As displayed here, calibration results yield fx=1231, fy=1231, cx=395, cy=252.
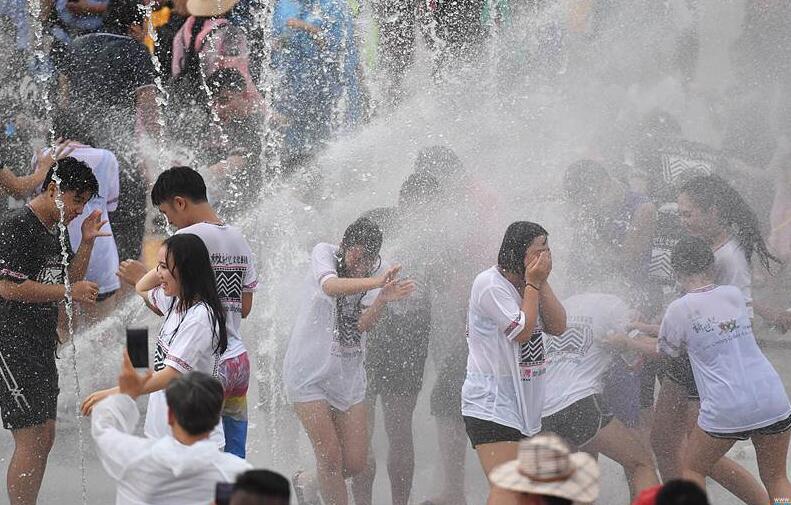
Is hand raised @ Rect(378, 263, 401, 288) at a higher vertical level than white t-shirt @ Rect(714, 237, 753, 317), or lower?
higher

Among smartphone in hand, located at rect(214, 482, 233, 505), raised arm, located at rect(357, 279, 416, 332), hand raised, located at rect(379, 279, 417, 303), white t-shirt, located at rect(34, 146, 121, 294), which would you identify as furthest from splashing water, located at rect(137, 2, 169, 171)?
smartphone in hand, located at rect(214, 482, 233, 505)

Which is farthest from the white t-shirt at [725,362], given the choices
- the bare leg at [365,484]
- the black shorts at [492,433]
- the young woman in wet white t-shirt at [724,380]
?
the bare leg at [365,484]

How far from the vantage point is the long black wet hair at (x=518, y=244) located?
15.1 ft

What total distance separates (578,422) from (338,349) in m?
1.05

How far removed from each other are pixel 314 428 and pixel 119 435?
6.09 ft

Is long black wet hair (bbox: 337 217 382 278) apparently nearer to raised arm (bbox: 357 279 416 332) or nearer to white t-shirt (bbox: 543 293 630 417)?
raised arm (bbox: 357 279 416 332)

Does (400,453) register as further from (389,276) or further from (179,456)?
(179,456)

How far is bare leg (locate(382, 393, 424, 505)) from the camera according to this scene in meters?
5.62

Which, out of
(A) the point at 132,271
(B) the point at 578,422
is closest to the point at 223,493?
(A) the point at 132,271

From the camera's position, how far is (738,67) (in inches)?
352

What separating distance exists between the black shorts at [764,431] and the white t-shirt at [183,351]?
79.8 inches

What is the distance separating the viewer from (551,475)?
2797mm

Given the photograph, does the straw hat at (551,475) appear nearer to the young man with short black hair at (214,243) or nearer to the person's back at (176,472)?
the person's back at (176,472)

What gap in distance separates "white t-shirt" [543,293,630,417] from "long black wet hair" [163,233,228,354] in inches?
68.4
